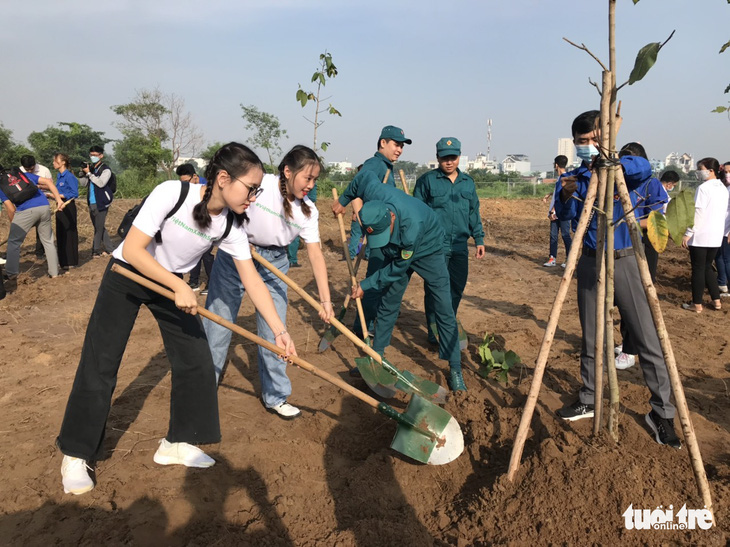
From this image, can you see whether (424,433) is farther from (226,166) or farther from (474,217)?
(474,217)

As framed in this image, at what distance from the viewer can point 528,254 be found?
35.7 feet

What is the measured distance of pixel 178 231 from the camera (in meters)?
2.53

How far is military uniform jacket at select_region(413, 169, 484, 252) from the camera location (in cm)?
498

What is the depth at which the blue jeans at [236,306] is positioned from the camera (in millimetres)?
3361

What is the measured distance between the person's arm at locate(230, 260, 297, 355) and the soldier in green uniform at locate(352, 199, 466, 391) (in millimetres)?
1192

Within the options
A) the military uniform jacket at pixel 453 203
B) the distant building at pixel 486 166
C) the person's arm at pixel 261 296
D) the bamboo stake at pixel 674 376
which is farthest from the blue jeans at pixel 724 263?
the distant building at pixel 486 166

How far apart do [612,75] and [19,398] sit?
4.54m

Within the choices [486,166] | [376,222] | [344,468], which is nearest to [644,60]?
[376,222]

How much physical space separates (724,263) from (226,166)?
279 inches

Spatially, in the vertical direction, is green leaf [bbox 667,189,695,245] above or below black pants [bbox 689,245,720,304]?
above

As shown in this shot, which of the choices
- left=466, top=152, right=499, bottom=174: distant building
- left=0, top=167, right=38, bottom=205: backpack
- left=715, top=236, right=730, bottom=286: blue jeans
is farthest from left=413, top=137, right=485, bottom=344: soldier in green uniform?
left=466, top=152, right=499, bottom=174: distant building

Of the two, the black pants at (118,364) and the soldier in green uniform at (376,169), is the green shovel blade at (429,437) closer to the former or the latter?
the black pants at (118,364)

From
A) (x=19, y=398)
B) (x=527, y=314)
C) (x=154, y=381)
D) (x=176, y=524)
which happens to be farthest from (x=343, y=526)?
(x=527, y=314)

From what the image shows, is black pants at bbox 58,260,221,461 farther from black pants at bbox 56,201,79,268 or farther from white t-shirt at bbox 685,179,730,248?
black pants at bbox 56,201,79,268
